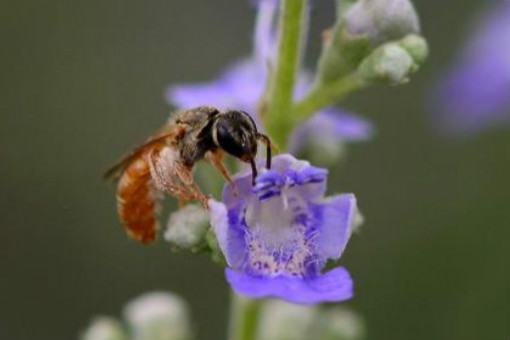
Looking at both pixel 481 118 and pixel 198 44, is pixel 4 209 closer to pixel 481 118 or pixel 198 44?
pixel 198 44

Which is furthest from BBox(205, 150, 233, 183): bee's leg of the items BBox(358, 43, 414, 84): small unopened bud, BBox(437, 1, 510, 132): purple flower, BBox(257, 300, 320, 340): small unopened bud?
BBox(437, 1, 510, 132): purple flower

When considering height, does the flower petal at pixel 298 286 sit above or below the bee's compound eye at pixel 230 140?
below

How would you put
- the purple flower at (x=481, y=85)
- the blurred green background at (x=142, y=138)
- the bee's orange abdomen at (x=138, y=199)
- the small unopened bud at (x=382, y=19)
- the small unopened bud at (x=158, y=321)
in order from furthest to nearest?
the blurred green background at (x=142, y=138)
the purple flower at (x=481, y=85)
the small unopened bud at (x=158, y=321)
the small unopened bud at (x=382, y=19)
the bee's orange abdomen at (x=138, y=199)

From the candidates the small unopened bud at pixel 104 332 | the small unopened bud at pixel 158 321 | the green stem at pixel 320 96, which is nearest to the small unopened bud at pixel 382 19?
the green stem at pixel 320 96

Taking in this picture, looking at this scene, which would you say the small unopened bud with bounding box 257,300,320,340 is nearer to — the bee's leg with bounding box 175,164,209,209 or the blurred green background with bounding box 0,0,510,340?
the bee's leg with bounding box 175,164,209,209

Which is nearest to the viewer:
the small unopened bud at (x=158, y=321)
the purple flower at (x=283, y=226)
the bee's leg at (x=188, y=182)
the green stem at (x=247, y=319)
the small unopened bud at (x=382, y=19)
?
the purple flower at (x=283, y=226)

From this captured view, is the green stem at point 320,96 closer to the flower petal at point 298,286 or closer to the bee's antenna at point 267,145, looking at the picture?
the bee's antenna at point 267,145

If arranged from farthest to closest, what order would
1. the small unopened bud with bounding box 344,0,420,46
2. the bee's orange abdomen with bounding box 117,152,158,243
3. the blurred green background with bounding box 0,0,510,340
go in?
the blurred green background with bounding box 0,0,510,340, the small unopened bud with bounding box 344,0,420,46, the bee's orange abdomen with bounding box 117,152,158,243

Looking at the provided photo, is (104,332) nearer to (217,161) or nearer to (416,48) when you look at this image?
(217,161)
